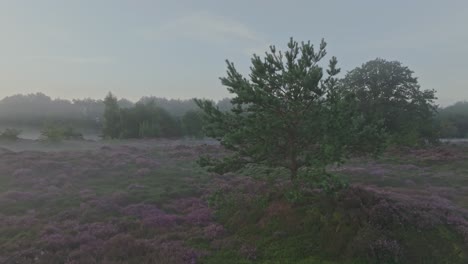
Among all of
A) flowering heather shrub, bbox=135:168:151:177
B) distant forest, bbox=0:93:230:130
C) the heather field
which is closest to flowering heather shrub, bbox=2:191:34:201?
the heather field

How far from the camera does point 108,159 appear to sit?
1293 inches

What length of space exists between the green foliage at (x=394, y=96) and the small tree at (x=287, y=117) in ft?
139

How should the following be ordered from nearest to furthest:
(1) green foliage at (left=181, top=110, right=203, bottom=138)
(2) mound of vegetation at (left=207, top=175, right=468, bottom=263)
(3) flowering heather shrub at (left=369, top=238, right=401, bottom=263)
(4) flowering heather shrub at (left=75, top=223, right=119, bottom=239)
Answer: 1. (3) flowering heather shrub at (left=369, top=238, right=401, bottom=263)
2. (2) mound of vegetation at (left=207, top=175, right=468, bottom=263)
3. (4) flowering heather shrub at (left=75, top=223, right=119, bottom=239)
4. (1) green foliage at (left=181, top=110, right=203, bottom=138)

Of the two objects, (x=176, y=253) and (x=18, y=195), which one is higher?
(x=176, y=253)

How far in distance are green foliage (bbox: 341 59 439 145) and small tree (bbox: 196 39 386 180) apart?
139ft

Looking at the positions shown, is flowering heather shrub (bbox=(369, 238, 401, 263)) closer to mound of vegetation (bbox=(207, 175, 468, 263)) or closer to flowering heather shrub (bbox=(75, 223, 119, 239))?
mound of vegetation (bbox=(207, 175, 468, 263))

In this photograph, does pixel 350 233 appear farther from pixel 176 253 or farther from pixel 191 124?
pixel 191 124

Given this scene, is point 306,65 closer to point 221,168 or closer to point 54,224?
point 221,168

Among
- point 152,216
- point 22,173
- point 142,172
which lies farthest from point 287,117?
point 22,173

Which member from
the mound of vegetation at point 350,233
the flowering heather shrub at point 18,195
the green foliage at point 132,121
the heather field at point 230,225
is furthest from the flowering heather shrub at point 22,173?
Answer: the green foliage at point 132,121

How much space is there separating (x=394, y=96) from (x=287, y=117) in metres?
48.6

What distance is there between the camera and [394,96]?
179 ft

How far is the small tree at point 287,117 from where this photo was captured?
1035 centimetres

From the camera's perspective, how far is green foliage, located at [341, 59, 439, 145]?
171 ft
